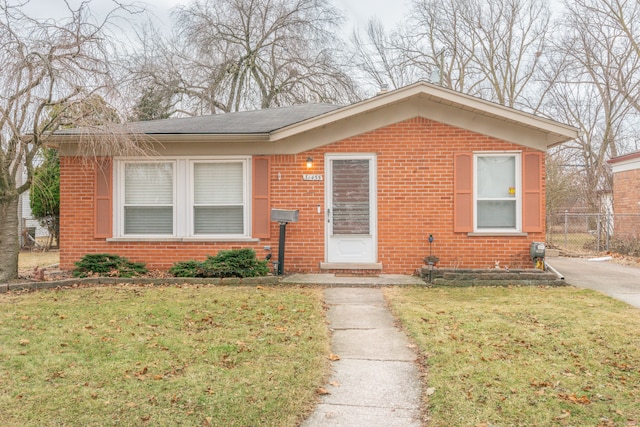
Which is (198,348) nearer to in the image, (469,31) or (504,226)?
(504,226)

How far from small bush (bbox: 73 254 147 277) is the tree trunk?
1054 millimetres

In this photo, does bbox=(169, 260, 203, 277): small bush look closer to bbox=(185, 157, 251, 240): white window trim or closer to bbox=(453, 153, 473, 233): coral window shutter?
bbox=(185, 157, 251, 240): white window trim

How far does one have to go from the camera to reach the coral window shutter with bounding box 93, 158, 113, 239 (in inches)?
375

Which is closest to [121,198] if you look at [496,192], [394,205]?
[394,205]

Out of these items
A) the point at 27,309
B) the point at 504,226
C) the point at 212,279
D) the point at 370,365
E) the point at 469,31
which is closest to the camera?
the point at 370,365

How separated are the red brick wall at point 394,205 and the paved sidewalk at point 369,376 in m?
2.90

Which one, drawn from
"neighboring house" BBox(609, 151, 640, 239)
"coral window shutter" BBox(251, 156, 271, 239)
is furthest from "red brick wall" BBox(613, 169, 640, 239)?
"coral window shutter" BBox(251, 156, 271, 239)

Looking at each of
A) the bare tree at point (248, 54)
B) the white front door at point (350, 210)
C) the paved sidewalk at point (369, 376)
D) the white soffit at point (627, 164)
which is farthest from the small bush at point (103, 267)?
the bare tree at point (248, 54)

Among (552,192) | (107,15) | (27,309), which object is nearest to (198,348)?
(27,309)

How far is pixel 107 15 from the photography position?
316 inches

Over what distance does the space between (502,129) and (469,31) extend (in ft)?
61.3

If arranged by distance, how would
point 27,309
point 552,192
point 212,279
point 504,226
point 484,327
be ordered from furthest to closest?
point 552,192 < point 504,226 < point 212,279 < point 27,309 < point 484,327

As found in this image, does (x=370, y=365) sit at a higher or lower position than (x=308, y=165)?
lower

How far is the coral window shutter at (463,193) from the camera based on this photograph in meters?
9.14
